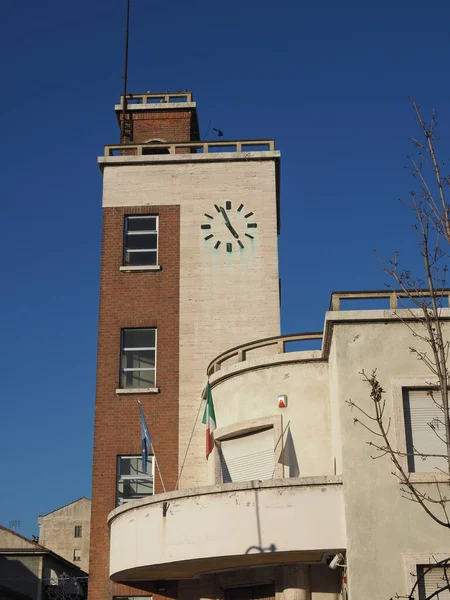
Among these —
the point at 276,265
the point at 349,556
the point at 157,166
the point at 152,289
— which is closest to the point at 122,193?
the point at 157,166

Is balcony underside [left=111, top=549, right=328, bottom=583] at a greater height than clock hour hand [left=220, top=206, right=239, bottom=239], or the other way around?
clock hour hand [left=220, top=206, right=239, bottom=239]

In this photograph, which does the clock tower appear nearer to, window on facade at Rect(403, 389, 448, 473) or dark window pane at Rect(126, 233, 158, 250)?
dark window pane at Rect(126, 233, 158, 250)

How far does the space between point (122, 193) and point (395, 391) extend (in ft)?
44.4

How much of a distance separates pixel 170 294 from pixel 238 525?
395 inches

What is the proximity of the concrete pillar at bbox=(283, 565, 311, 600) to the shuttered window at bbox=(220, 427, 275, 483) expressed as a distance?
2150 millimetres

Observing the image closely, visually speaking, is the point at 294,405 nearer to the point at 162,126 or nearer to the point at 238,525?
the point at 238,525

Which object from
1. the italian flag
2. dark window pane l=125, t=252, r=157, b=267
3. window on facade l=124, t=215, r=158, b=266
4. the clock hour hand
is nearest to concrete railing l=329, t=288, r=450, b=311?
the italian flag

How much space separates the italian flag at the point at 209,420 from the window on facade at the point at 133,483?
247 centimetres

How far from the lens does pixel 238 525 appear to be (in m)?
17.5

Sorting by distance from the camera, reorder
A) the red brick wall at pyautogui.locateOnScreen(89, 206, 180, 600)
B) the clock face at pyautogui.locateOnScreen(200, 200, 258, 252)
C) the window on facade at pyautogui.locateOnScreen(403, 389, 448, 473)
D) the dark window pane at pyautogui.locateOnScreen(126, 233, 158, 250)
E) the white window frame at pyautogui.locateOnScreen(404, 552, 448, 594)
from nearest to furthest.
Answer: the white window frame at pyautogui.locateOnScreen(404, 552, 448, 594) → the window on facade at pyautogui.locateOnScreen(403, 389, 448, 473) → the red brick wall at pyautogui.locateOnScreen(89, 206, 180, 600) → the clock face at pyautogui.locateOnScreen(200, 200, 258, 252) → the dark window pane at pyautogui.locateOnScreen(126, 233, 158, 250)

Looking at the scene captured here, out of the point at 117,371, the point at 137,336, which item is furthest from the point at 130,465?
the point at 137,336

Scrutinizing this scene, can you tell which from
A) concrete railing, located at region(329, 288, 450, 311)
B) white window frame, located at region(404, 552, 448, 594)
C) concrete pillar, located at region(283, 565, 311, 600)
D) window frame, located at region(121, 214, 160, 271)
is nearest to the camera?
white window frame, located at region(404, 552, 448, 594)

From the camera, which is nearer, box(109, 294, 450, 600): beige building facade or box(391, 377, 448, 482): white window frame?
box(109, 294, 450, 600): beige building facade

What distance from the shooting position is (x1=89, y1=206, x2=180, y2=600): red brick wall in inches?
934
